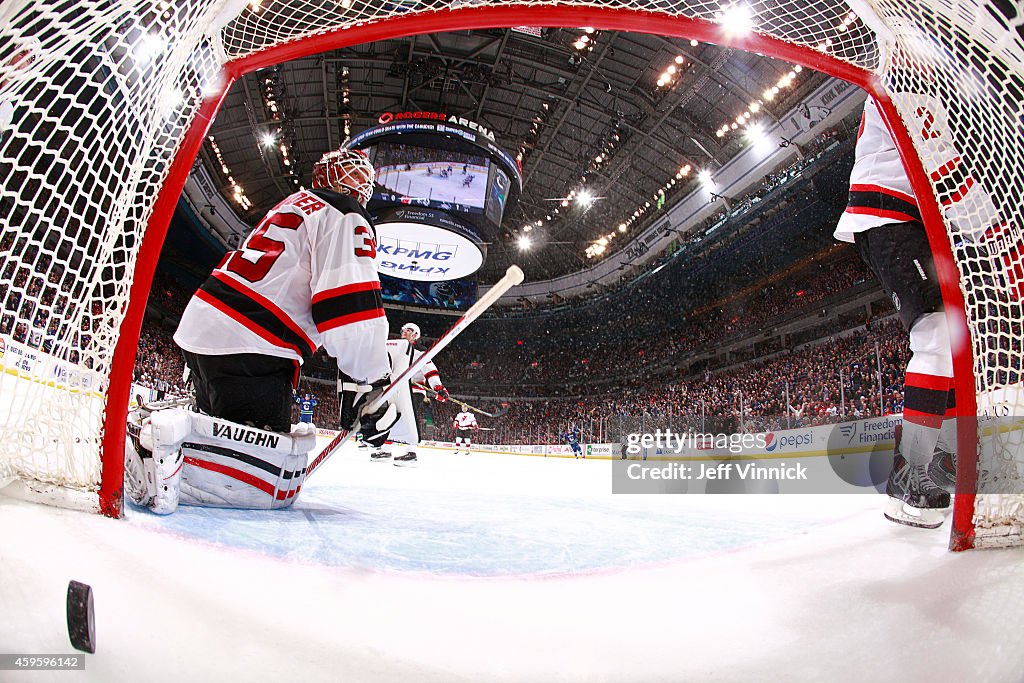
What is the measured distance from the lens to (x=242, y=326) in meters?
1.53

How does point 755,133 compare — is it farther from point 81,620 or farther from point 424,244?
point 81,620

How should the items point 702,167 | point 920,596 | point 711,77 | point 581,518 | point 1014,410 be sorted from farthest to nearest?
point 702,167
point 711,77
point 581,518
point 1014,410
point 920,596

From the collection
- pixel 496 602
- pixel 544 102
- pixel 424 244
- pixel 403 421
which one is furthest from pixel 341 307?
pixel 544 102

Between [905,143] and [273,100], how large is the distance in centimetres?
1307

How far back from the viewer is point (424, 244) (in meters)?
8.64

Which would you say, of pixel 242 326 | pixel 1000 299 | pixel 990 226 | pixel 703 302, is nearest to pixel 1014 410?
pixel 1000 299

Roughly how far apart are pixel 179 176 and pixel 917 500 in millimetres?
2090

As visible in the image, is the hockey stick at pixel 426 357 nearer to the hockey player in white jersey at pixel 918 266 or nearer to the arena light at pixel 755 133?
the hockey player in white jersey at pixel 918 266

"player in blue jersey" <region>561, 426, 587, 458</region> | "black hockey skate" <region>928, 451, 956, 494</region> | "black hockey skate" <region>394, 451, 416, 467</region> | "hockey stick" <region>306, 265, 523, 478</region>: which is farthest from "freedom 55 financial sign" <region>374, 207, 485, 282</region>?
"black hockey skate" <region>928, 451, 956, 494</region>

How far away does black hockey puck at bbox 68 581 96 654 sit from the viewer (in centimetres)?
54

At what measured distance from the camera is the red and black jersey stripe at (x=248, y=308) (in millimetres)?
1534

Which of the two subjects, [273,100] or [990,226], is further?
[273,100]

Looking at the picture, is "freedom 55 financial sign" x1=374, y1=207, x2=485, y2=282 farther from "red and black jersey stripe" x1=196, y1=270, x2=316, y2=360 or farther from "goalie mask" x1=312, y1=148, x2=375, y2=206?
"red and black jersey stripe" x1=196, y1=270, x2=316, y2=360

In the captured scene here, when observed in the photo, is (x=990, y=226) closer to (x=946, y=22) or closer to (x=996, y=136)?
(x=996, y=136)
